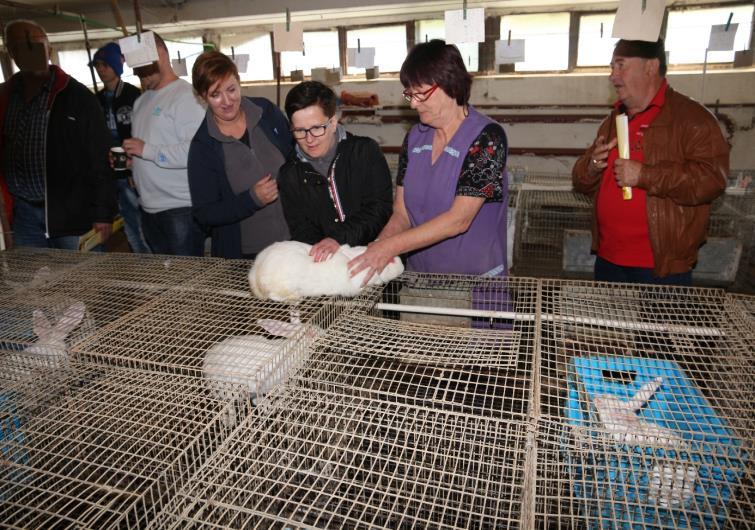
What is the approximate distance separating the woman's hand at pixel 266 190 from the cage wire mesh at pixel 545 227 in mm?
2015

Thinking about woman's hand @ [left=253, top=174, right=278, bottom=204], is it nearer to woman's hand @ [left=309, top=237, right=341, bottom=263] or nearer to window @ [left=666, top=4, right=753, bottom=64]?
woman's hand @ [left=309, top=237, right=341, bottom=263]

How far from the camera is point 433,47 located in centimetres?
149

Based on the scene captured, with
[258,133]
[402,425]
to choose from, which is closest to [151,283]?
[258,133]

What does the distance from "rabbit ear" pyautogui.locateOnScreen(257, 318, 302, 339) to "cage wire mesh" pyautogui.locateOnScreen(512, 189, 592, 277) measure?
243cm

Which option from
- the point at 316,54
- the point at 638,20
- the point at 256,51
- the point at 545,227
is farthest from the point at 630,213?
the point at 256,51

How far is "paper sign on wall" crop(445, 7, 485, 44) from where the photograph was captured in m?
1.61

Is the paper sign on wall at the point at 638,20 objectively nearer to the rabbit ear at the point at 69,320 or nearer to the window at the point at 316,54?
the rabbit ear at the point at 69,320

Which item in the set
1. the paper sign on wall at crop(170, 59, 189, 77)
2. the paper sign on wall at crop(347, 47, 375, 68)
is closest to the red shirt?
the paper sign on wall at crop(347, 47, 375, 68)

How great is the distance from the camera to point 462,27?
5.35 feet

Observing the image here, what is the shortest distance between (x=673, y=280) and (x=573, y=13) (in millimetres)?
4738

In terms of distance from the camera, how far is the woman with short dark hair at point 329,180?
1.62m

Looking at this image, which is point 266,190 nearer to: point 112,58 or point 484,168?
point 484,168

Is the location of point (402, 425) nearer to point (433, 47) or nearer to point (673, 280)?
point (433, 47)

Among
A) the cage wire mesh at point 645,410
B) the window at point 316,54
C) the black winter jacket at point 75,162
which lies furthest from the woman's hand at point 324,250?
the window at point 316,54
